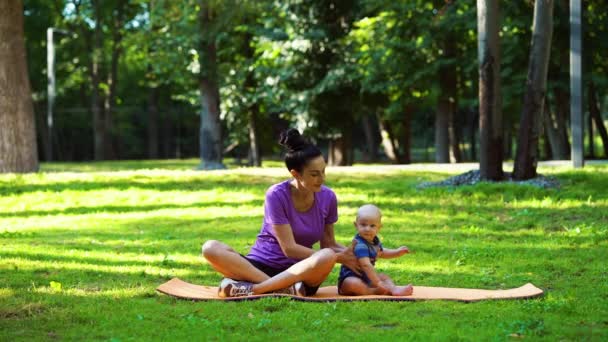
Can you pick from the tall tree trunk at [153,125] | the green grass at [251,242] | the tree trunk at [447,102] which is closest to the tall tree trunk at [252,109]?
the tree trunk at [447,102]

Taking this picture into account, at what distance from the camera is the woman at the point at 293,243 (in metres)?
8.40

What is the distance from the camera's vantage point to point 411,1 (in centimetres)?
2891

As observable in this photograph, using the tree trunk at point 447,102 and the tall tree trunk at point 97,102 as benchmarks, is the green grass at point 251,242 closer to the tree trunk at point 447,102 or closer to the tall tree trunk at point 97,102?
the tree trunk at point 447,102

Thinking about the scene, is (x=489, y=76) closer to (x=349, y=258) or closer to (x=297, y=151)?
(x=349, y=258)

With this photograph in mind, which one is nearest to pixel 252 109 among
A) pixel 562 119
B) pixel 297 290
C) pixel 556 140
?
pixel 556 140

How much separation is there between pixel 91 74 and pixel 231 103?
19.5 m

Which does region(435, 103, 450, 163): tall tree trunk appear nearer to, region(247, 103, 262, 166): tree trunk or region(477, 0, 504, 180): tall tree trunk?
region(247, 103, 262, 166): tree trunk

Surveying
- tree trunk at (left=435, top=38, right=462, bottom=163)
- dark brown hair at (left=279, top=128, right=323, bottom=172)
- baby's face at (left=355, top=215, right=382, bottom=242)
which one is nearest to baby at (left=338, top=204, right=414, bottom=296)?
baby's face at (left=355, top=215, right=382, bottom=242)

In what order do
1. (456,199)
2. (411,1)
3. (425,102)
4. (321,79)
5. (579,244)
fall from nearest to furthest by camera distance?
(579,244), (456,199), (411,1), (321,79), (425,102)

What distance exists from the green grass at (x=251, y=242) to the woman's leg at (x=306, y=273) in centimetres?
26

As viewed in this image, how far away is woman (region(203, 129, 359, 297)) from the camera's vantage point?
8398mm

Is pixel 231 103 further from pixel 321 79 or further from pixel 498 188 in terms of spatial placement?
pixel 498 188

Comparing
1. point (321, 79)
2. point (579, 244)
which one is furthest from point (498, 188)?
point (321, 79)

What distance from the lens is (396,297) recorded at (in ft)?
27.7
